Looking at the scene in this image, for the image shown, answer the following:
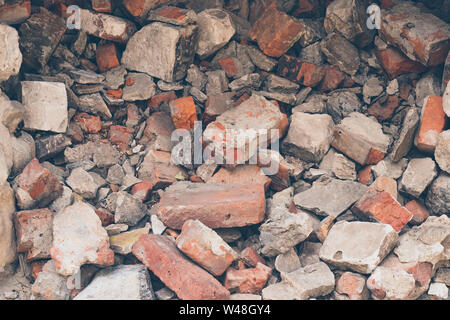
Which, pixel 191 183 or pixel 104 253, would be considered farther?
pixel 191 183

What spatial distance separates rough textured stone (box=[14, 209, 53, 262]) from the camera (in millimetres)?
3857

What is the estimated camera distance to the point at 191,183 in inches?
181

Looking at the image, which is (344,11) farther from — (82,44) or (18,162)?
(18,162)

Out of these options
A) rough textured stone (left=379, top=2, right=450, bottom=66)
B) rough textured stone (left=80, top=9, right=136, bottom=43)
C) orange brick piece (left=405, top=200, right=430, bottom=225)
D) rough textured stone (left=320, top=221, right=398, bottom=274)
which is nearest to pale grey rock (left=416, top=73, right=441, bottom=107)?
rough textured stone (left=379, top=2, right=450, bottom=66)

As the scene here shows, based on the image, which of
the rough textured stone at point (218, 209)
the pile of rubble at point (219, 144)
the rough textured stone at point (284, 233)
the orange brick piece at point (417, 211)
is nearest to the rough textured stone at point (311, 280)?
A: the pile of rubble at point (219, 144)

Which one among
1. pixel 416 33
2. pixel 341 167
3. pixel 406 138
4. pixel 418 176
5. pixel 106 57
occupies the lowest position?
pixel 341 167

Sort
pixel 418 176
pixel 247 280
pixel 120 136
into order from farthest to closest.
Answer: pixel 120 136
pixel 418 176
pixel 247 280

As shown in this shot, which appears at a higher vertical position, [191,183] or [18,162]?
[18,162]

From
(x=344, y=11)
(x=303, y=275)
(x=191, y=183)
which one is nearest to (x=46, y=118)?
(x=191, y=183)

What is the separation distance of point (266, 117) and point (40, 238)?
247 centimetres

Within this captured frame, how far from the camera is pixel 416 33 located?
15.7 feet

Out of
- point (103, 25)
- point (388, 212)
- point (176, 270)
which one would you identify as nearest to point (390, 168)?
point (388, 212)

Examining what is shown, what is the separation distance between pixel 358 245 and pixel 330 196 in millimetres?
697

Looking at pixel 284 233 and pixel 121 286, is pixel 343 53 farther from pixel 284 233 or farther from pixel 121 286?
pixel 121 286
